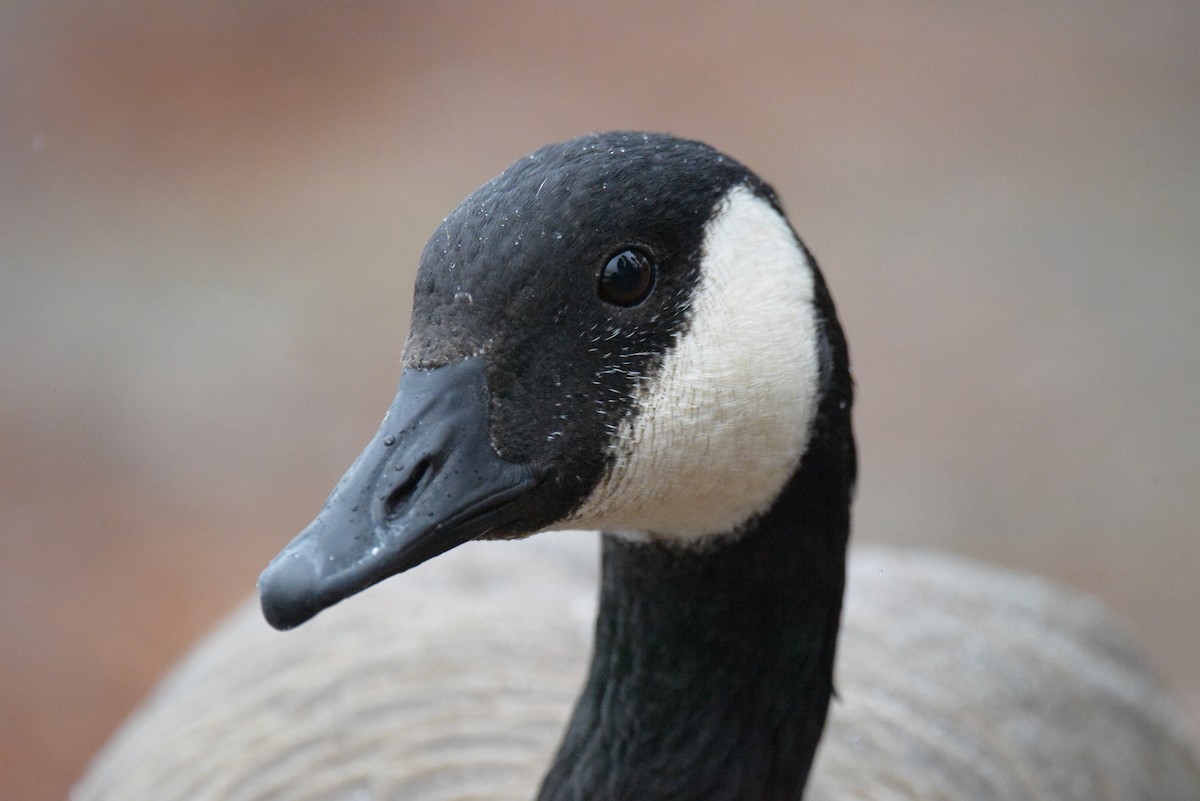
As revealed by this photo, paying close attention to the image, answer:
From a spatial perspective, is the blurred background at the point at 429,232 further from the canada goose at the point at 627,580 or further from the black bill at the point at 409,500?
the black bill at the point at 409,500

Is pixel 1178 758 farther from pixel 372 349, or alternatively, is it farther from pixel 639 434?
pixel 372 349

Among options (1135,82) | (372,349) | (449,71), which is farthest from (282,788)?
(1135,82)

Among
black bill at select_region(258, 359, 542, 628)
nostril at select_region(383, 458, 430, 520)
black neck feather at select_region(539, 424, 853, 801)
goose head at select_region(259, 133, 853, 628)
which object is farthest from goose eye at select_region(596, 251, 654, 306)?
black neck feather at select_region(539, 424, 853, 801)

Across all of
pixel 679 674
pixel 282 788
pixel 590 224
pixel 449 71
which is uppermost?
pixel 449 71

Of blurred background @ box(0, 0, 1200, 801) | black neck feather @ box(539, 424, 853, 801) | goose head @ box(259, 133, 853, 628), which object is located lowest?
black neck feather @ box(539, 424, 853, 801)

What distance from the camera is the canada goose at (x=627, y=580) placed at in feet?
5.53

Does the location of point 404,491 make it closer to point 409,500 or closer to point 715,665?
point 409,500

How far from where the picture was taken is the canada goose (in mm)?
1687

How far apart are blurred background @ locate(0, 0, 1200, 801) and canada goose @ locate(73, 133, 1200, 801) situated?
8.28 feet

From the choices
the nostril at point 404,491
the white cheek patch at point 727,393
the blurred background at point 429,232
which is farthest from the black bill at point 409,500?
the blurred background at point 429,232

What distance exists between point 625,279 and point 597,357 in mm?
118

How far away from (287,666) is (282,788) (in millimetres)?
499

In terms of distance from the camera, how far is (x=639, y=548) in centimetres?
204

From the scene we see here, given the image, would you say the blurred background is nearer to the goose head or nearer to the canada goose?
the canada goose
